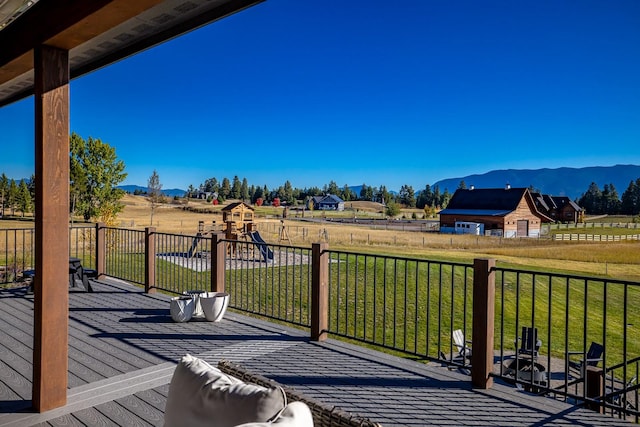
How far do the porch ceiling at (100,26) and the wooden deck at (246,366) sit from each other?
2.28 metres

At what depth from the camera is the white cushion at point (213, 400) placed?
3.86ft

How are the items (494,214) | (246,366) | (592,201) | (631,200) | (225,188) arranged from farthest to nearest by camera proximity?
(225,188)
(592,201)
(631,200)
(494,214)
(246,366)

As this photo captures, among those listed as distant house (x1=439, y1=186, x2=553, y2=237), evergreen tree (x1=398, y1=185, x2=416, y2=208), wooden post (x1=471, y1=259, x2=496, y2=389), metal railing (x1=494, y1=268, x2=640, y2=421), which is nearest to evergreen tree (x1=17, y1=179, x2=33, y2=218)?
distant house (x1=439, y1=186, x2=553, y2=237)

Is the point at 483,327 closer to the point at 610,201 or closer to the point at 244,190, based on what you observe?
the point at 610,201

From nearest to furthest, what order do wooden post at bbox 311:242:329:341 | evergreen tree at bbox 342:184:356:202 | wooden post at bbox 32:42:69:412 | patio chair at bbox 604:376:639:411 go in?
wooden post at bbox 32:42:69:412 → patio chair at bbox 604:376:639:411 → wooden post at bbox 311:242:329:341 → evergreen tree at bbox 342:184:356:202

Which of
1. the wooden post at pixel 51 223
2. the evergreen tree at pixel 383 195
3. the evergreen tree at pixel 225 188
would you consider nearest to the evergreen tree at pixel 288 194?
the evergreen tree at pixel 225 188

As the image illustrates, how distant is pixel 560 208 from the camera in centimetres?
5400

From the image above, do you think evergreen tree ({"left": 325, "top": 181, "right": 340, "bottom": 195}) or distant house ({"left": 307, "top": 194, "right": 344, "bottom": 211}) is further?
evergreen tree ({"left": 325, "top": 181, "right": 340, "bottom": 195})

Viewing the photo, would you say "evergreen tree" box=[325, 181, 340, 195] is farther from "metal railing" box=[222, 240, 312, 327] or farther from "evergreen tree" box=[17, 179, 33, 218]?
"metal railing" box=[222, 240, 312, 327]

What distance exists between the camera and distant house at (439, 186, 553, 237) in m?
42.8

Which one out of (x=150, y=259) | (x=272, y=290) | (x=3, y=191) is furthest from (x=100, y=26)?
(x=3, y=191)

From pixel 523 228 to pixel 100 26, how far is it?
47.8m

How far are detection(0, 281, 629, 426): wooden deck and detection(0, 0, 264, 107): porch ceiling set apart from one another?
7.49 ft

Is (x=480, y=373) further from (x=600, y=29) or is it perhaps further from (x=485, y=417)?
(x=600, y=29)
